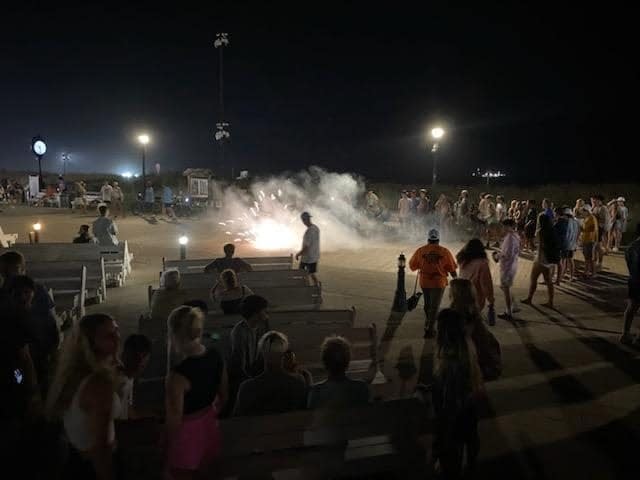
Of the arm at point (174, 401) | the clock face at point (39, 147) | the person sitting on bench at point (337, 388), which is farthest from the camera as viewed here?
the clock face at point (39, 147)

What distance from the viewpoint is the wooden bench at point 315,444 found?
341cm

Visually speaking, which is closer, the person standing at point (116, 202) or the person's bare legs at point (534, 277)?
the person's bare legs at point (534, 277)

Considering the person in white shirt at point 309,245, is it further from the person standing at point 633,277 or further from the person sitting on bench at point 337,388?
the person sitting on bench at point 337,388

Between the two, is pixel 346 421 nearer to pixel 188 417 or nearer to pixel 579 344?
pixel 188 417

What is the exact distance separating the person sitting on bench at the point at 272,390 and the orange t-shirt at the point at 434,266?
4571mm

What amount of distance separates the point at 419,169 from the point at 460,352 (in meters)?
61.0

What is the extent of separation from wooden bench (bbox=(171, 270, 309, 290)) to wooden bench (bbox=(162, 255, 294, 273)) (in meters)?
1.34

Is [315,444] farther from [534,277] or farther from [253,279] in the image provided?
[534,277]

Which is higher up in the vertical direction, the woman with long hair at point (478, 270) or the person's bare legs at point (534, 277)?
the woman with long hair at point (478, 270)

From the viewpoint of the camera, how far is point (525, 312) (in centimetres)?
988

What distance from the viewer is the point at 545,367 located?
7102 millimetres

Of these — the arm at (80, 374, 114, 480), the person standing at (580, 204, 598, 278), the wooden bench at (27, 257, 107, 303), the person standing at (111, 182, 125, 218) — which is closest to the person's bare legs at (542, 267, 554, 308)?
the person standing at (580, 204, 598, 278)

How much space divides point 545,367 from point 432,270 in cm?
202

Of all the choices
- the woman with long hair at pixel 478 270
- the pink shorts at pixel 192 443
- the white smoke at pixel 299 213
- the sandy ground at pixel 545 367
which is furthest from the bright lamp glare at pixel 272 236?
the pink shorts at pixel 192 443
